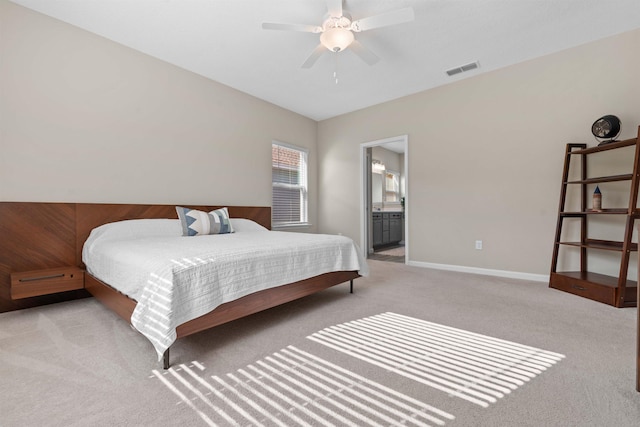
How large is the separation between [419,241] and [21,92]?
4.65 meters

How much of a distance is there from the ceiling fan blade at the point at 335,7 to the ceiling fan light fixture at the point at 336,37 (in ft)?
0.34

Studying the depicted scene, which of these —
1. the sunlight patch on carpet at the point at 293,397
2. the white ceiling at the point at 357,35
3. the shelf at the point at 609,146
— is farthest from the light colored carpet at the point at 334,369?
the white ceiling at the point at 357,35

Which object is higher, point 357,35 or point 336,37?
point 357,35

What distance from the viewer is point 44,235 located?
2463 millimetres

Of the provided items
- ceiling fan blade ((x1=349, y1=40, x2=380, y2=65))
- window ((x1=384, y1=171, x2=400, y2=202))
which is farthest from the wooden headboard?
window ((x1=384, y1=171, x2=400, y2=202))

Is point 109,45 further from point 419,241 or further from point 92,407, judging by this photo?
point 419,241

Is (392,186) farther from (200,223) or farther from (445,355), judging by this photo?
(445,355)

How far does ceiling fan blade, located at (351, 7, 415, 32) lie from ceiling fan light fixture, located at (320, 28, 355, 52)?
0.27 ft

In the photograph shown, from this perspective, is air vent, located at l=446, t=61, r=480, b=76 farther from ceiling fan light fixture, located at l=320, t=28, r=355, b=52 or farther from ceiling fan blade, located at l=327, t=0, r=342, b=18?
ceiling fan blade, located at l=327, t=0, r=342, b=18

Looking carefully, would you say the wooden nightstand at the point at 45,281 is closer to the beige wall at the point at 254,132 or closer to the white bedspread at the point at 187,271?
the white bedspread at the point at 187,271

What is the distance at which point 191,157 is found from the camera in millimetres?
3510

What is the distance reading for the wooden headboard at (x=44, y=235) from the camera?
229 centimetres

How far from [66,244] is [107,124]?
123 centimetres

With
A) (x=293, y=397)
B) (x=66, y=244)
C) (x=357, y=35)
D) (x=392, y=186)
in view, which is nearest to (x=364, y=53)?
(x=357, y=35)
